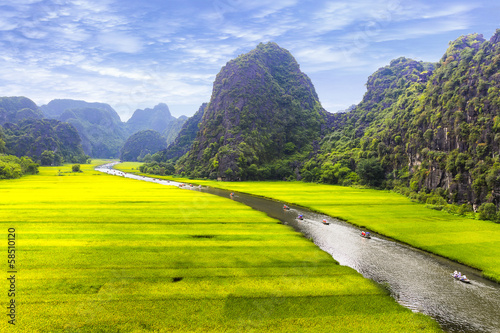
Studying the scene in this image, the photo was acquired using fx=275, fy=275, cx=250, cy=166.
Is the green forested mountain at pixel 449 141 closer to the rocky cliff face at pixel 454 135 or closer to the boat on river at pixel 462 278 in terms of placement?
the rocky cliff face at pixel 454 135

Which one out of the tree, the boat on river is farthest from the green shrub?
the tree

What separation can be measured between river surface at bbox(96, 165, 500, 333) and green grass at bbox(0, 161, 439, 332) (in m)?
2.67

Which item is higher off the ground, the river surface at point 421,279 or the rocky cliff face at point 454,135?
the rocky cliff face at point 454,135

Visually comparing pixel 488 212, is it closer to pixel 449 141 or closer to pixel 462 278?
pixel 449 141

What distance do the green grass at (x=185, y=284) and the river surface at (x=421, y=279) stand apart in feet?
8.76

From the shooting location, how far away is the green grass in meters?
24.0

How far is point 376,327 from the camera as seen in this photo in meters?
23.9

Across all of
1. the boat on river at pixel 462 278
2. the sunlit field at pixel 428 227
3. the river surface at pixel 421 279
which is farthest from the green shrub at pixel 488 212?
the boat on river at pixel 462 278

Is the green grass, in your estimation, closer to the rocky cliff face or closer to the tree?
the rocky cliff face

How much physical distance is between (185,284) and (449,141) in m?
103

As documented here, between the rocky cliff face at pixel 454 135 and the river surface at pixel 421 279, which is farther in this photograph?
the rocky cliff face at pixel 454 135

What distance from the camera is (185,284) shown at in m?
30.2

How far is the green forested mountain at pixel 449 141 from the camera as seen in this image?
7800cm

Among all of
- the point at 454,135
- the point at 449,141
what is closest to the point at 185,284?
the point at 454,135
